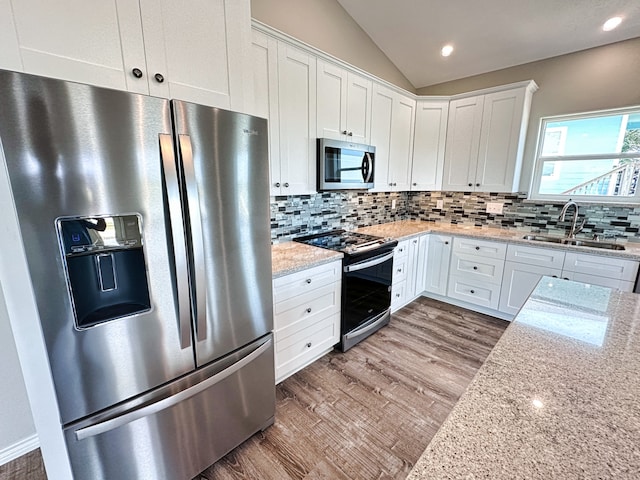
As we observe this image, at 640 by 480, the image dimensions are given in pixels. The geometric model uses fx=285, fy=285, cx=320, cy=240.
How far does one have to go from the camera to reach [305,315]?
2076mm

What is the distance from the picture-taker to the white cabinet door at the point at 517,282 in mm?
2783

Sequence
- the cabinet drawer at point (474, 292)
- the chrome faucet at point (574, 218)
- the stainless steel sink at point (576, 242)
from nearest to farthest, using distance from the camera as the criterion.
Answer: the stainless steel sink at point (576, 242)
the chrome faucet at point (574, 218)
the cabinet drawer at point (474, 292)

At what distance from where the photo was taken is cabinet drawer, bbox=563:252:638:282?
2338 millimetres

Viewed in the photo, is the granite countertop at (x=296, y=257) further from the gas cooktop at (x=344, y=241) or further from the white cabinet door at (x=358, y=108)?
the white cabinet door at (x=358, y=108)

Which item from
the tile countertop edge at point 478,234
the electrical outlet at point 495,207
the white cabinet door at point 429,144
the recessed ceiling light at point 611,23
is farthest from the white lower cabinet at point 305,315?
the recessed ceiling light at point 611,23

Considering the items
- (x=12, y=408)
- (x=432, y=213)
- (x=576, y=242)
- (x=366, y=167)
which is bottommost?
(x=12, y=408)

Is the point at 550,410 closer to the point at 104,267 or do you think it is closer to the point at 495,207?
the point at 104,267

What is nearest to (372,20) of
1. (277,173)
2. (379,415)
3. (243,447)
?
(277,173)

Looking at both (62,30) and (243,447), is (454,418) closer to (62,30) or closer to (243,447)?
(243,447)

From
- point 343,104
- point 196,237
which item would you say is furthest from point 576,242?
point 196,237

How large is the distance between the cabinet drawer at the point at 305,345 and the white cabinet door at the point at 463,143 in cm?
233

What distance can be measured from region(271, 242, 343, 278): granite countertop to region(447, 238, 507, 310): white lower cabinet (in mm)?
1777

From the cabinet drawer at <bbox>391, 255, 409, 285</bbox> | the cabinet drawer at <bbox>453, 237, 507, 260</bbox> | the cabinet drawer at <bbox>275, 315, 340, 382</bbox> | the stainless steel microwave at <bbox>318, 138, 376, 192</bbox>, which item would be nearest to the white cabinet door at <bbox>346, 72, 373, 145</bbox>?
the stainless steel microwave at <bbox>318, 138, 376, 192</bbox>

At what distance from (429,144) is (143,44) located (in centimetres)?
316
